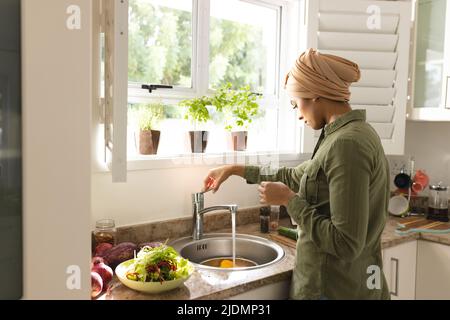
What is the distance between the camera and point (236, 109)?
2.10 metres

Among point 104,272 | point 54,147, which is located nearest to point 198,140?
point 104,272

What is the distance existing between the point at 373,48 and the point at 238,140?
840 mm

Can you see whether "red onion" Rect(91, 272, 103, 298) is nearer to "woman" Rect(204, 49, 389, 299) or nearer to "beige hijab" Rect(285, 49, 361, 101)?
"woman" Rect(204, 49, 389, 299)

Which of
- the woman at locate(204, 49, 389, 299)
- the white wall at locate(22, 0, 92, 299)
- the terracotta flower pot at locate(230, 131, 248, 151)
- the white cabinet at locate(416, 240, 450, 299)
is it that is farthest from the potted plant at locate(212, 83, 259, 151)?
the white wall at locate(22, 0, 92, 299)

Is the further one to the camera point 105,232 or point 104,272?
point 105,232

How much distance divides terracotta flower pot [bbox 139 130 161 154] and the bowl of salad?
56cm

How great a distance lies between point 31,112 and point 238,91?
1.56 meters

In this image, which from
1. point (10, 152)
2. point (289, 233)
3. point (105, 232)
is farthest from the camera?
point (289, 233)

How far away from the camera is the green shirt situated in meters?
1.16

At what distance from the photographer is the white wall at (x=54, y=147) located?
0.75 m

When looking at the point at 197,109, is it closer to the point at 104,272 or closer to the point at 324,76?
the point at 324,76

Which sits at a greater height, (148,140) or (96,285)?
(148,140)

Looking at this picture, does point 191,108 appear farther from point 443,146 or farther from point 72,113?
point 443,146
